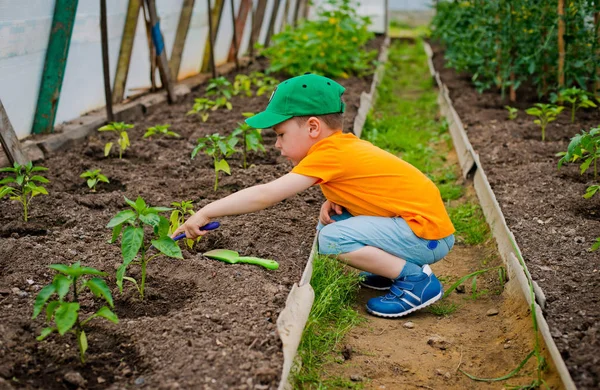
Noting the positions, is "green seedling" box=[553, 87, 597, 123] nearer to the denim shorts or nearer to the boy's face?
the denim shorts

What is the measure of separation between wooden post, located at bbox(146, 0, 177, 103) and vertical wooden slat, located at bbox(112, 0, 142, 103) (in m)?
0.13

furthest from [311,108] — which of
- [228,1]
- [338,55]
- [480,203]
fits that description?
[228,1]

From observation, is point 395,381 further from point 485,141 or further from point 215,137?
point 485,141

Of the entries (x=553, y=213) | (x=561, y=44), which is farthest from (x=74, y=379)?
(x=561, y=44)

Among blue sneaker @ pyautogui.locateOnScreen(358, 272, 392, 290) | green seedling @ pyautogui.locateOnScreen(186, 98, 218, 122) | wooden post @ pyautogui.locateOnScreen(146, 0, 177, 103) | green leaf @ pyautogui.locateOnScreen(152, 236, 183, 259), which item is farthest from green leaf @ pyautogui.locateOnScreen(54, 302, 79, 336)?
wooden post @ pyautogui.locateOnScreen(146, 0, 177, 103)

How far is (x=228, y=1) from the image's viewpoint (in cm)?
944

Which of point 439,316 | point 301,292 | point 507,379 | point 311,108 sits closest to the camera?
point 507,379

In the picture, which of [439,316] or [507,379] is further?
[439,316]

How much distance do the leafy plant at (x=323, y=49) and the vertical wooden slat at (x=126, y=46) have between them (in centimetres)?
200

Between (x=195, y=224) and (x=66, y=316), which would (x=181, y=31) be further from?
(x=66, y=316)

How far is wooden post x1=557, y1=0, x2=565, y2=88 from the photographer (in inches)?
237

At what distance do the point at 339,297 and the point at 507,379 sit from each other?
83cm

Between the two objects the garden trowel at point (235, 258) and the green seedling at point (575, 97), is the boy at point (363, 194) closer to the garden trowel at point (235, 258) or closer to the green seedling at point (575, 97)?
the garden trowel at point (235, 258)

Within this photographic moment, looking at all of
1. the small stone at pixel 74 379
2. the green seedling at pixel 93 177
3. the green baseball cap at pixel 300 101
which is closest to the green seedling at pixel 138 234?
the small stone at pixel 74 379
